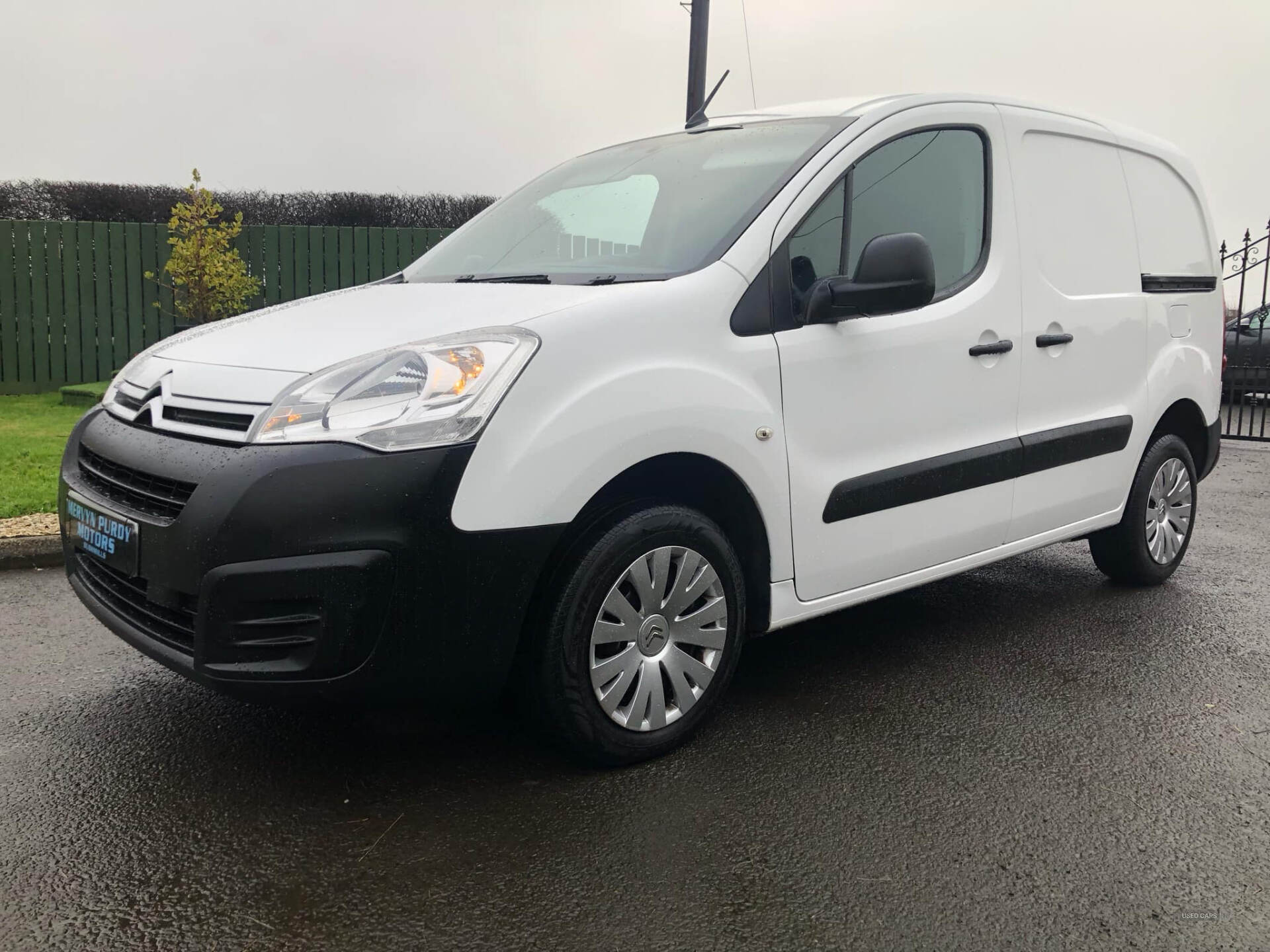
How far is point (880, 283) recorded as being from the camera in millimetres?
3148

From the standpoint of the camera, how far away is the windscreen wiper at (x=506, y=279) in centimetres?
331

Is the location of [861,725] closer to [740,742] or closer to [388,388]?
[740,742]

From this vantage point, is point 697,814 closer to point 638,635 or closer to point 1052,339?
point 638,635

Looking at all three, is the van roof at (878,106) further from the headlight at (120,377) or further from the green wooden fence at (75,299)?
the green wooden fence at (75,299)

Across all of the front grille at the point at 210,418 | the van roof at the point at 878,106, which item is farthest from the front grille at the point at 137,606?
the van roof at the point at 878,106

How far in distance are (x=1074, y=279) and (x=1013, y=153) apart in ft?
1.77

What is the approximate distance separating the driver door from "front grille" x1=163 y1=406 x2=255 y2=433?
4.83 feet

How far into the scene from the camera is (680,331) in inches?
116

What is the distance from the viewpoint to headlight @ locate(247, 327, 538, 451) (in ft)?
8.41

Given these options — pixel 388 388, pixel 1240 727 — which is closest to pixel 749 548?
pixel 388 388

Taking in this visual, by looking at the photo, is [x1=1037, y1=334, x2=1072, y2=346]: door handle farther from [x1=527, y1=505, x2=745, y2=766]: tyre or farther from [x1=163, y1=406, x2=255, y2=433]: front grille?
[x1=163, y1=406, x2=255, y2=433]: front grille

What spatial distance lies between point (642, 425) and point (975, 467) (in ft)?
4.79

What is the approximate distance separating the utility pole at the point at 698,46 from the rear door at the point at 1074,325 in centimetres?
547

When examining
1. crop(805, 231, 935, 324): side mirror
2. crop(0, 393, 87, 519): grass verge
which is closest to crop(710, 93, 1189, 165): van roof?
crop(805, 231, 935, 324): side mirror
